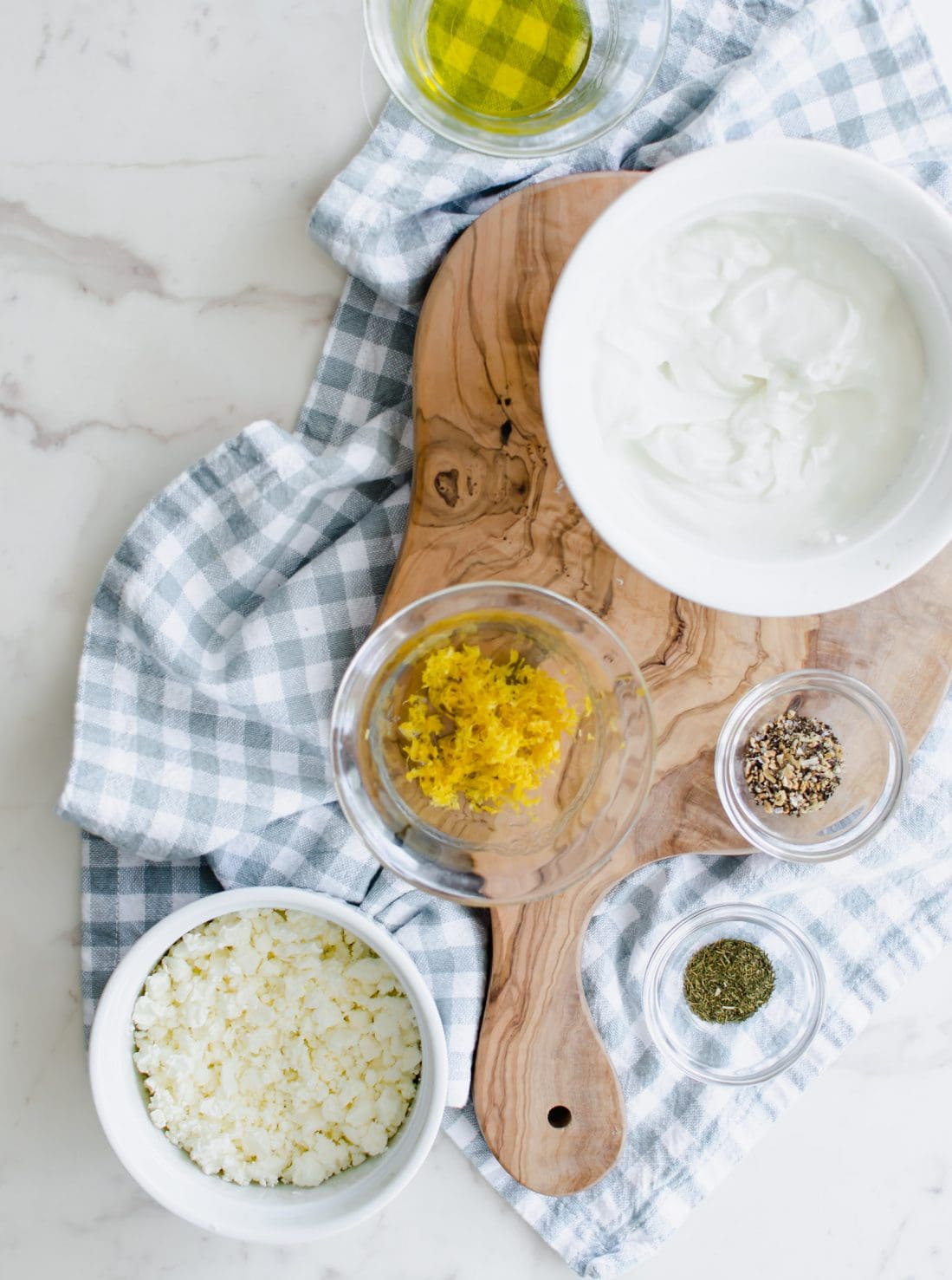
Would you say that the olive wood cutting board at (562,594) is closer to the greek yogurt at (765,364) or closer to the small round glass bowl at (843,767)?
the small round glass bowl at (843,767)

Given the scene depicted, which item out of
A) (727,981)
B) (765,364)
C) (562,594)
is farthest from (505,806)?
(765,364)

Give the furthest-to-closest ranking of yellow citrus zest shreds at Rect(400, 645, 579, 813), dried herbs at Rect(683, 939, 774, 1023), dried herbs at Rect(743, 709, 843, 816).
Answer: dried herbs at Rect(683, 939, 774, 1023) → dried herbs at Rect(743, 709, 843, 816) → yellow citrus zest shreds at Rect(400, 645, 579, 813)

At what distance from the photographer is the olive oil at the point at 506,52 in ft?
4.61

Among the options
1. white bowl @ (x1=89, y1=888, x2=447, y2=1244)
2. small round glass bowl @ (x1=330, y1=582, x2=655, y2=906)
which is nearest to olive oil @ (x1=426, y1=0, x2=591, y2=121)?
small round glass bowl @ (x1=330, y1=582, x2=655, y2=906)

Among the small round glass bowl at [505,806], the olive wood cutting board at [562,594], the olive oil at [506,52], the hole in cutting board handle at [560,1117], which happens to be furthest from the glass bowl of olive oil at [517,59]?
the hole in cutting board handle at [560,1117]

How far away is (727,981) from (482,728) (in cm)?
55

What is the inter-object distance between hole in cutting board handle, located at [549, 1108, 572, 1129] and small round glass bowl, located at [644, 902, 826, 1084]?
0.15m

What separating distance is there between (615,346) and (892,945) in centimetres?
93

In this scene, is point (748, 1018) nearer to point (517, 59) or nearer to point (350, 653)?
point (350, 653)

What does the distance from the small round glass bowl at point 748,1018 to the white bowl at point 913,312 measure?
50 cm

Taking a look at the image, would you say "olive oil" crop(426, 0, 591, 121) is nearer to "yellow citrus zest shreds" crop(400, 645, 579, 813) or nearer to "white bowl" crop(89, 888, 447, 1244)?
"yellow citrus zest shreds" crop(400, 645, 579, 813)

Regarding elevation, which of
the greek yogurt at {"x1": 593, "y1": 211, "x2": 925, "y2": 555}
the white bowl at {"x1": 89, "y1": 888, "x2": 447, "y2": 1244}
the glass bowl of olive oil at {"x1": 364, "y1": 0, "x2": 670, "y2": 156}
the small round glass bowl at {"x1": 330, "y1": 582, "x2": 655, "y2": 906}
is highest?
the glass bowl of olive oil at {"x1": 364, "y1": 0, "x2": 670, "y2": 156}

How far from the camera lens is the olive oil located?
140 centimetres

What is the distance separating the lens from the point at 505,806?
1404 millimetres
